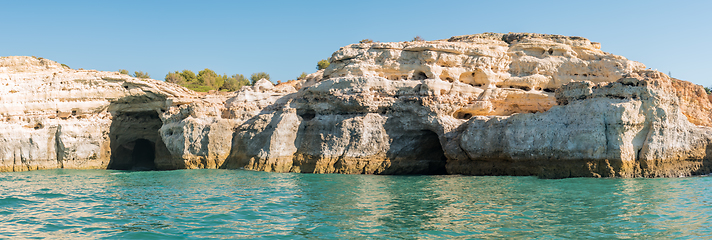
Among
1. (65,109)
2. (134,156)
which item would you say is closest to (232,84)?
(134,156)

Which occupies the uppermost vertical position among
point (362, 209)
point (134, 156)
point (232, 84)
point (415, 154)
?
point (232, 84)

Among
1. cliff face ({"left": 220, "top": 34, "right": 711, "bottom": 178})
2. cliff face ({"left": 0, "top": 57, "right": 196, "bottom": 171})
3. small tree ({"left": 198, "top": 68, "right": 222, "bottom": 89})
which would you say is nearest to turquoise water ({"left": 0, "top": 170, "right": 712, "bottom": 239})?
cliff face ({"left": 220, "top": 34, "right": 711, "bottom": 178})

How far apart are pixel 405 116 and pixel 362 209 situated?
9467mm

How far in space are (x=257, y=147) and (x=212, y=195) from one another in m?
7.85

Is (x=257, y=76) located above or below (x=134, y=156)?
above

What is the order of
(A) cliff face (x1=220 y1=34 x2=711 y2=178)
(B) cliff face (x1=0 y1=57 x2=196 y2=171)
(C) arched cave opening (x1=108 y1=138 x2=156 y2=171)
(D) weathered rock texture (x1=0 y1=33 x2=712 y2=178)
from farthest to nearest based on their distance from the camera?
(C) arched cave opening (x1=108 y1=138 x2=156 y2=171)
(B) cliff face (x1=0 y1=57 x2=196 y2=171)
(D) weathered rock texture (x1=0 y1=33 x2=712 y2=178)
(A) cliff face (x1=220 y1=34 x2=711 y2=178)

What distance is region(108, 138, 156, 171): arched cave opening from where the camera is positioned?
24594mm

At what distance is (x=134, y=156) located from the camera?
2641cm

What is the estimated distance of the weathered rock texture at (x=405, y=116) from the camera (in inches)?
621

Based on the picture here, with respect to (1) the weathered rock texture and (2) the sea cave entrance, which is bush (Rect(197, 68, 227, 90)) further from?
(1) the weathered rock texture

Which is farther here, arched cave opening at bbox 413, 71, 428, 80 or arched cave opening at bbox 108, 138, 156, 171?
arched cave opening at bbox 108, 138, 156, 171

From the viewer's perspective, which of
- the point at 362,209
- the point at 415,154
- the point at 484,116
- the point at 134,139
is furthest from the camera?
the point at 134,139

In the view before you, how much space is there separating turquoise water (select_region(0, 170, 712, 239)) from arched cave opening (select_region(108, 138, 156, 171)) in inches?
353

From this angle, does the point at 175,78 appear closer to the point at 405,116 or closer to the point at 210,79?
the point at 210,79
